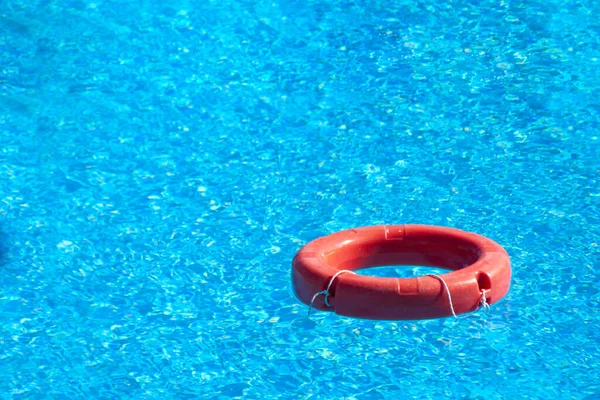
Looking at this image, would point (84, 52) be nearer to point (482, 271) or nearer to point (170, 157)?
point (170, 157)

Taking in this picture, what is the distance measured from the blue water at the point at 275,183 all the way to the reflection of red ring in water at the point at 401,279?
1.05 feet

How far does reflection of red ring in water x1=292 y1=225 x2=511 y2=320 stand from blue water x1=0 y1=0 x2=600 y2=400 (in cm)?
32

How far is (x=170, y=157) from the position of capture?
6.34m

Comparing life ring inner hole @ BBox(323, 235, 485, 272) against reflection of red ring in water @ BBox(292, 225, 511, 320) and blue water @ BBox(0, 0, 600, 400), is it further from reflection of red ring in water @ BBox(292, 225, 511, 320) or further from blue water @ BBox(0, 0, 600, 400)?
blue water @ BBox(0, 0, 600, 400)

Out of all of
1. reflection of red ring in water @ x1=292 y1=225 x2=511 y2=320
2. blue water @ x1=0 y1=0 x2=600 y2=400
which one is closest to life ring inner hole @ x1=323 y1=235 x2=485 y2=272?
reflection of red ring in water @ x1=292 y1=225 x2=511 y2=320

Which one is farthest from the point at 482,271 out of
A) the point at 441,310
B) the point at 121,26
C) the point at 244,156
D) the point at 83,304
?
the point at 121,26

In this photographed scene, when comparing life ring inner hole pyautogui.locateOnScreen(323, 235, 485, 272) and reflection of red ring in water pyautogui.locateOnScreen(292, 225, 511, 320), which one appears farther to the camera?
life ring inner hole pyautogui.locateOnScreen(323, 235, 485, 272)

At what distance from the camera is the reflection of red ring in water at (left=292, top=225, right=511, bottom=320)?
4.14 m

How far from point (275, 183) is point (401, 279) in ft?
6.57

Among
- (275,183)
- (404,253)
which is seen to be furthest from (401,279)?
(275,183)

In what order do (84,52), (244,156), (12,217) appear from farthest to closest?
(84,52) < (244,156) < (12,217)

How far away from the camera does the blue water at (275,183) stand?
4.48m

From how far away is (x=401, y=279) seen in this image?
4176 millimetres

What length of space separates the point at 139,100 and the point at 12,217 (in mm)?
1542
